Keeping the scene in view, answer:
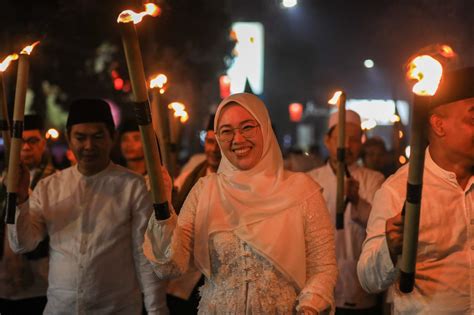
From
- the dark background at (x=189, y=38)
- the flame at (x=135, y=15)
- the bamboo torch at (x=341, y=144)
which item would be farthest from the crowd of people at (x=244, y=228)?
the dark background at (x=189, y=38)

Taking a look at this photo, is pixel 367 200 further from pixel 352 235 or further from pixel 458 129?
pixel 458 129

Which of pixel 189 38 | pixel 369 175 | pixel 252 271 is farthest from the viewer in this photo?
pixel 189 38

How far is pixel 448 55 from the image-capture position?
153 inches

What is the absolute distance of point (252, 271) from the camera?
365cm

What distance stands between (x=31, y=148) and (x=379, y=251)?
13.6 feet

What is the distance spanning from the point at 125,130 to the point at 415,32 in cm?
308

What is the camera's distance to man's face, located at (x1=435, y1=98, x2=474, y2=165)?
11.0 ft

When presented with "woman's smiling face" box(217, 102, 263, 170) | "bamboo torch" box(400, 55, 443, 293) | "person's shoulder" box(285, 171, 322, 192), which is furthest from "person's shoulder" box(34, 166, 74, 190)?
"bamboo torch" box(400, 55, 443, 293)

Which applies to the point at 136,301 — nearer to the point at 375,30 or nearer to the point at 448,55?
the point at 448,55

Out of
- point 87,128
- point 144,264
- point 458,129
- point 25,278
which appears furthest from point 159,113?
point 25,278

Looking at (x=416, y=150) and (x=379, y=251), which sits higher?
(x=416, y=150)

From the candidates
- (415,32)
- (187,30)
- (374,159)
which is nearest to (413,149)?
(415,32)

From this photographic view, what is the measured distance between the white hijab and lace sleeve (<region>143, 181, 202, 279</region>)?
51 millimetres

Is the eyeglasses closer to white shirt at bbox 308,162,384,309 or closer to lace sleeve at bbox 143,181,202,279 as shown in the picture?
lace sleeve at bbox 143,181,202,279
